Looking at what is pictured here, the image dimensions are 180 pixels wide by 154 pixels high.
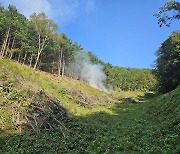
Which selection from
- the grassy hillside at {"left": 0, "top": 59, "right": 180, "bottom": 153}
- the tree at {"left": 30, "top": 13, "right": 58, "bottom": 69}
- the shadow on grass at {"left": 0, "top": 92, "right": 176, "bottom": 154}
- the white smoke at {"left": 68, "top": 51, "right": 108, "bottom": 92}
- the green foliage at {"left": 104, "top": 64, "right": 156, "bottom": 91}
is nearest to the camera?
the shadow on grass at {"left": 0, "top": 92, "right": 176, "bottom": 154}

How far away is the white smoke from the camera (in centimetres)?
11338

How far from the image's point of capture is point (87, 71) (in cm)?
12488

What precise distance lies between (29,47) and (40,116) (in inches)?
1891

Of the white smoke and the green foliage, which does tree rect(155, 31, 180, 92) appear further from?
the green foliage

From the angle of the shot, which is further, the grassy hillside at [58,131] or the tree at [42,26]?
the tree at [42,26]

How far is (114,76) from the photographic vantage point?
145000 mm

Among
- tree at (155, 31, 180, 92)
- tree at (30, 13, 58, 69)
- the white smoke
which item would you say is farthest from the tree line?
tree at (155, 31, 180, 92)

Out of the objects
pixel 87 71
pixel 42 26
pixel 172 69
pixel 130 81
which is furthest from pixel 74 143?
pixel 130 81

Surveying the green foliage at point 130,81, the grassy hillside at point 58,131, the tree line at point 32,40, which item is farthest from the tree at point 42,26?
the green foliage at point 130,81

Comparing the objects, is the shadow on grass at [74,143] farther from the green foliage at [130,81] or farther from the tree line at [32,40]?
the green foliage at [130,81]

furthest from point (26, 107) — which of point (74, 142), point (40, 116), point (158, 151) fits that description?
point (158, 151)

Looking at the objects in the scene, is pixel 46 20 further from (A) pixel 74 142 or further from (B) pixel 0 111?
(A) pixel 74 142

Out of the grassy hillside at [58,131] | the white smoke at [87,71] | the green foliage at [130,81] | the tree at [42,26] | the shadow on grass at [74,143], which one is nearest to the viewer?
the shadow on grass at [74,143]

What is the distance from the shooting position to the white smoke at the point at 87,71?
4464 inches
